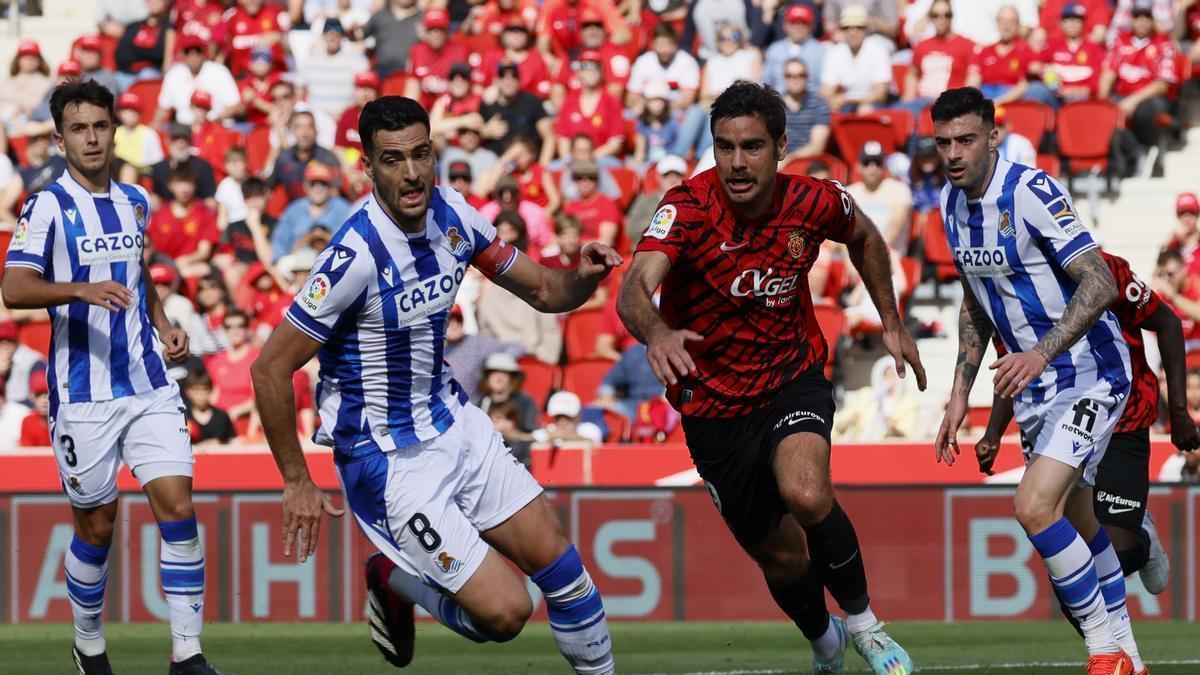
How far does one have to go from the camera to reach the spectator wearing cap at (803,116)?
52.0ft

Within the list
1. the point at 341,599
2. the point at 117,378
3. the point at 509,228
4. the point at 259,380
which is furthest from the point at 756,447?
the point at 509,228

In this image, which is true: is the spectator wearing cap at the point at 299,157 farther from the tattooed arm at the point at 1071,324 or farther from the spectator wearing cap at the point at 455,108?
the tattooed arm at the point at 1071,324

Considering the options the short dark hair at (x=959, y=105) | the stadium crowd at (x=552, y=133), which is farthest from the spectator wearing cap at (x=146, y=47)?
the short dark hair at (x=959, y=105)

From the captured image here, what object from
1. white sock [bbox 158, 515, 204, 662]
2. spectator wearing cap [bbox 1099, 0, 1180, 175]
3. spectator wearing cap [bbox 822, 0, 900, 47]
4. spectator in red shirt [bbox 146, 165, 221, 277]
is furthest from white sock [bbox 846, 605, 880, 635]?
spectator in red shirt [bbox 146, 165, 221, 277]

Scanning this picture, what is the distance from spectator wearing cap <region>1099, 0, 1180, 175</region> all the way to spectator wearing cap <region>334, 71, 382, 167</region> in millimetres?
7046

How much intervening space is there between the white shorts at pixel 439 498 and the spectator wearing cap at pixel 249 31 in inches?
507

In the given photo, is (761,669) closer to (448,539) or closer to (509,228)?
(448,539)

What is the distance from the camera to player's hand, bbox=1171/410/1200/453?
27.8 ft

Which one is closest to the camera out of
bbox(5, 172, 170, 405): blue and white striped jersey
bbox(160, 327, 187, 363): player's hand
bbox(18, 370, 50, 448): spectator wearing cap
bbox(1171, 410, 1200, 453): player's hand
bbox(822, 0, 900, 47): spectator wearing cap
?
bbox(5, 172, 170, 405): blue and white striped jersey

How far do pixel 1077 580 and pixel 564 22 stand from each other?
38.9 feet

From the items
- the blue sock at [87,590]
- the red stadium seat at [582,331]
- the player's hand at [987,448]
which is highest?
the player's hand at [987,448]

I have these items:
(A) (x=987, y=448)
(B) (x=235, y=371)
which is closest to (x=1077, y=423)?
(A) (x=987, y=448)

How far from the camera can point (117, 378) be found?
797cm

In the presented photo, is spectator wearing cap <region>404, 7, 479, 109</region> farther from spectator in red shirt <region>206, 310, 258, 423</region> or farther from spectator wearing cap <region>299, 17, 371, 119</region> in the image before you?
spectator in red shirt <region>206, 310, 258, 423</region>
